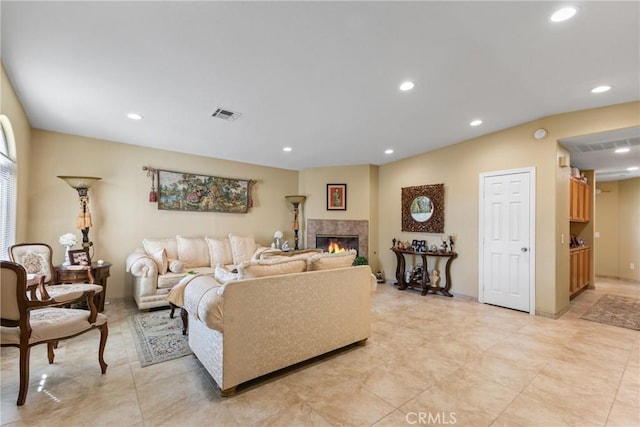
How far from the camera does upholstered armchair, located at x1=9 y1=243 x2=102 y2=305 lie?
2.45 meters

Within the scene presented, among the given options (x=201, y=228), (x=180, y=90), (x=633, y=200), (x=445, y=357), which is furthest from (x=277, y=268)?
(x=633, y=200)

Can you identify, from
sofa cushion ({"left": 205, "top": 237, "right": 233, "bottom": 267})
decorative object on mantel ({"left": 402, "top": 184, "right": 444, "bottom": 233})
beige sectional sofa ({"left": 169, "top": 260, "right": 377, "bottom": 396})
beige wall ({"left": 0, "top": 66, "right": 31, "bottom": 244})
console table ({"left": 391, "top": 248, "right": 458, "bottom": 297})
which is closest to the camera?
beige sectional sofa ({"left": 169, "top": 260, "right": 377, "bottom": 396})

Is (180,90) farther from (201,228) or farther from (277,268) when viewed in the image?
(201,228)

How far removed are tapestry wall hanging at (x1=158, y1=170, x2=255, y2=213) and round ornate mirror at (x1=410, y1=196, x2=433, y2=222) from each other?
3376mm

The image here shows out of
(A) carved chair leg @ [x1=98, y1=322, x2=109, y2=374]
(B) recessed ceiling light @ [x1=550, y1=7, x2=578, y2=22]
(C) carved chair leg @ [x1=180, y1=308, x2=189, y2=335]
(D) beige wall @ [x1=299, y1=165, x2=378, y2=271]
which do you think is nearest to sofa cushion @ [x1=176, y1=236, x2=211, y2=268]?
(C) carved chair leg @ [x1=180, y1=308, x2=189, y2=335]

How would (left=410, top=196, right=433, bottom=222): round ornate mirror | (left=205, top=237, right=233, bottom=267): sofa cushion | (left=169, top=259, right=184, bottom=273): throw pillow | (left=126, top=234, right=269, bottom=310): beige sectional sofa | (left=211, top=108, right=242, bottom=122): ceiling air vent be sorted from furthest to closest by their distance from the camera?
(left=410, top=196, right=433, bottom=222): round ornate mirror → (left=205, top=237, right=233, bottom=267): sofa cushion → (left=169, top=259, right=184, bottom=273): throw pillow → (left=126, top=234, right=269, bottom=310): beige sectional sofa → (left=211, top=108, right=242, bottom=122): ceiling air vent

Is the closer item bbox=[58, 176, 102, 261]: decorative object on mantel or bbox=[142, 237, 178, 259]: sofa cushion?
bbox=[58, 176, 102, 261]: decorative object on mantel

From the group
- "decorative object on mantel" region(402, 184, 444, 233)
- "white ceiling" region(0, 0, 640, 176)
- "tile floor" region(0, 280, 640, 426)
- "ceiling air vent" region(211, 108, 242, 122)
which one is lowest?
"tile floor" region(0, 280, 640, 426)

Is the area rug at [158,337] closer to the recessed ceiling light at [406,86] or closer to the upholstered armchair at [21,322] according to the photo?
the upholstered armchair at [21,322]

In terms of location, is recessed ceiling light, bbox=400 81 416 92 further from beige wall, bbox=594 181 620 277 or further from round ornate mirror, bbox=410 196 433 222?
beige wall, bbox=594 181 620 277

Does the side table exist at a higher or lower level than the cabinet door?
lower

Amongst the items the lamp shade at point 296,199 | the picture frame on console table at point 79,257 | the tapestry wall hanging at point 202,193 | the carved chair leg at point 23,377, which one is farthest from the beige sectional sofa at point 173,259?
the carved chair leg at point 23,377

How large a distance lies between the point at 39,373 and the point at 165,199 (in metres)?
3.05

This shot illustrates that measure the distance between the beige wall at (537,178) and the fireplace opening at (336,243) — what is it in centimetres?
117
